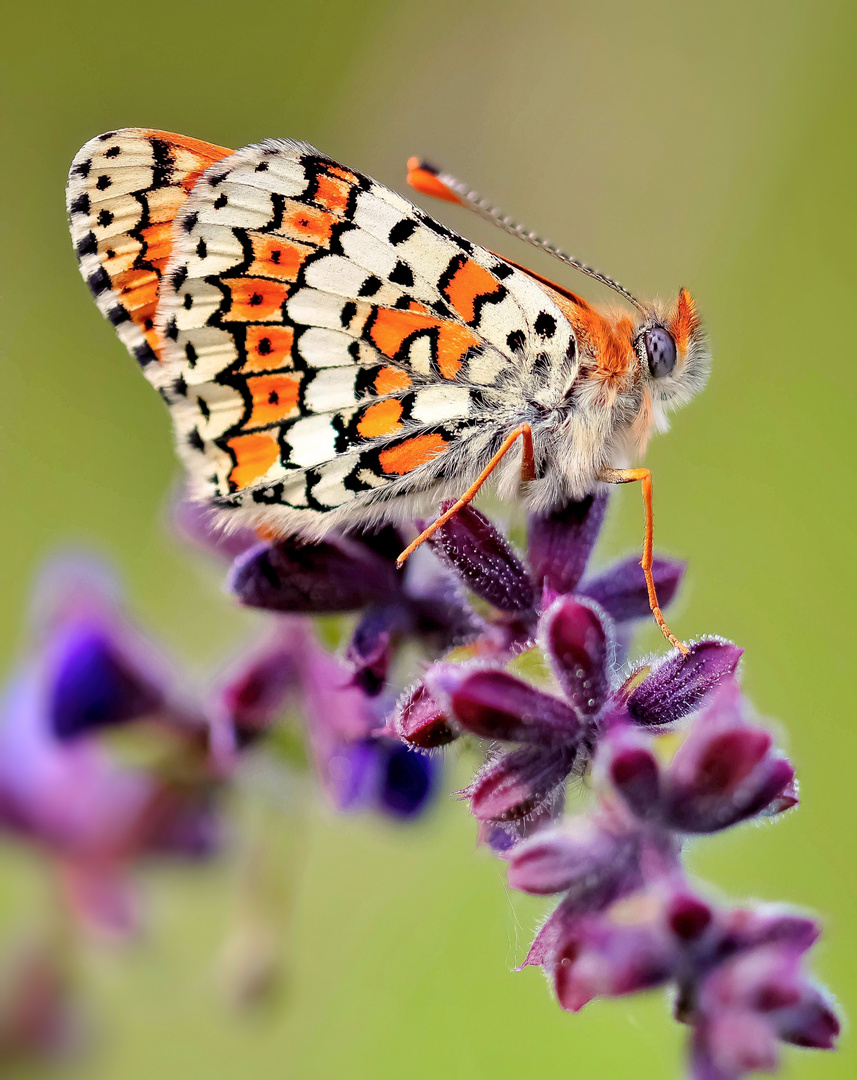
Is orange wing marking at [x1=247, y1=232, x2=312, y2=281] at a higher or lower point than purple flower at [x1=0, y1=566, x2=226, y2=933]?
higher

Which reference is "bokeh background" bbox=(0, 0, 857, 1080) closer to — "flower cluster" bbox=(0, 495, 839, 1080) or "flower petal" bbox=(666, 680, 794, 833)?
"flower cluster" bbox=(0, 495, 839, 1080)

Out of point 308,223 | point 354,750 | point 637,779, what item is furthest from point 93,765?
point 637,779

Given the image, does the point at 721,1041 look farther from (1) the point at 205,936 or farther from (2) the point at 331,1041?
(1) the point at 205,936

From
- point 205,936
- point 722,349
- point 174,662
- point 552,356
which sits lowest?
point 205,936

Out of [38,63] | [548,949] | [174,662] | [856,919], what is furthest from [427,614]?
[38,63]

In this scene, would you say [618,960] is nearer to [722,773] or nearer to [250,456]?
[722,773]

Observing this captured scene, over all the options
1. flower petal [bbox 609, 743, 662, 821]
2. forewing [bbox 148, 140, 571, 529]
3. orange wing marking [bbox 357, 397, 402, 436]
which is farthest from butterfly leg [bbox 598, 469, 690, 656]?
flower petal [bbox 609, 743, 662, 821]
